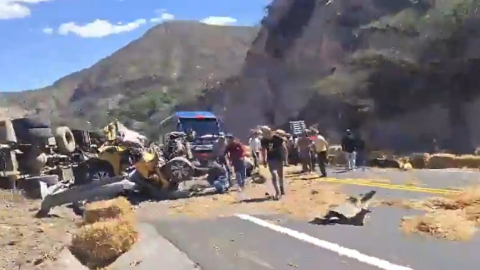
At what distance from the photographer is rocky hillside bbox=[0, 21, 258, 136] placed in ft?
394

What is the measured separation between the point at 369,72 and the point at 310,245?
157 ft

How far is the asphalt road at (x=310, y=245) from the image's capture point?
29.7 ft

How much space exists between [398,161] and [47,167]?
15537 mm

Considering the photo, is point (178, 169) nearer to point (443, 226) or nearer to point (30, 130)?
point (30, 130)

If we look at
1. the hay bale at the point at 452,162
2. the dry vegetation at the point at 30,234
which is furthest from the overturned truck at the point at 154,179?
the hay bale at the point at 452,162

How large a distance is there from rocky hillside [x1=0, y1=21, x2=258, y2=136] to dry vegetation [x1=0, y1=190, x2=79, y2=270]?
94558mm

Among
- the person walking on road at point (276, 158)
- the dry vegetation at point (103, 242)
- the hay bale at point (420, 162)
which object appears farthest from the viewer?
the hay bale at point (420, 162)

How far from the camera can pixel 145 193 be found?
18328 mm

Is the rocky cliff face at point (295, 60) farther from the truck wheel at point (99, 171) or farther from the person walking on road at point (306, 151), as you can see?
the truck wheel at point (99, 171)

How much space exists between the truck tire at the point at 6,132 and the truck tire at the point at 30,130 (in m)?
0.78

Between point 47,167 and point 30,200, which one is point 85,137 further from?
point 30,200

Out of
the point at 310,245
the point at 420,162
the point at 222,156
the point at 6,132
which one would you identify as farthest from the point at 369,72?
the point at 310,245

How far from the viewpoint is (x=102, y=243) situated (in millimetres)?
10453

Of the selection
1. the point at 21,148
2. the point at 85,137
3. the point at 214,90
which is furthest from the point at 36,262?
the point at 214,90
